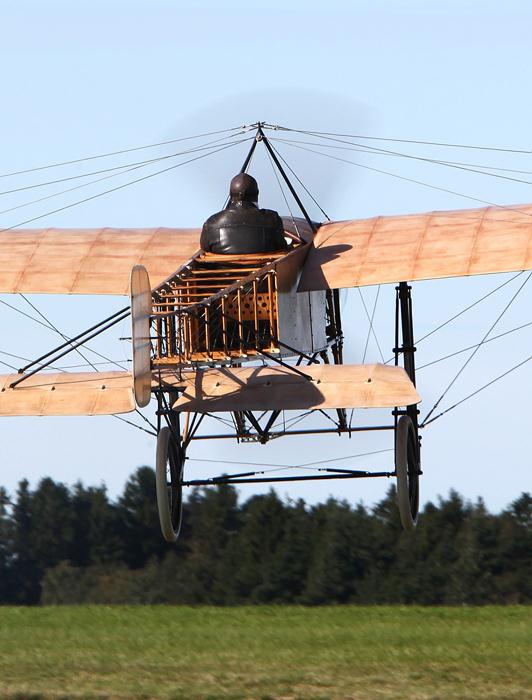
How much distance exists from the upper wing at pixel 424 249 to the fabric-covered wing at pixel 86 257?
168 centimetres

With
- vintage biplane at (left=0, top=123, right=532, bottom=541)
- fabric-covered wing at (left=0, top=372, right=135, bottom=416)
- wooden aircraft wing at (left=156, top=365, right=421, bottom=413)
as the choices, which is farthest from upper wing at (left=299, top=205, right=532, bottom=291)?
fabric-covered wing at (left=0, top=372, right=135, bottom=416)

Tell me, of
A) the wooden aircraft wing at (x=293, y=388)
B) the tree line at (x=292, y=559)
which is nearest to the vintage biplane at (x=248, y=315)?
the wooden aircraft wing at (x=293, y=388)

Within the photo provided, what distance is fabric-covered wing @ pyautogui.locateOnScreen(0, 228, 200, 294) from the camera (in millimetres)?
17844

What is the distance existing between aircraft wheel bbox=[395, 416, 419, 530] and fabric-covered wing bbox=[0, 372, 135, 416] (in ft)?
9.43

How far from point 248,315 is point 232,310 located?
0.54 ft

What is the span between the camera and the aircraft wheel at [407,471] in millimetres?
15623

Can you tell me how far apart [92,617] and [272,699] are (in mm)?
6922

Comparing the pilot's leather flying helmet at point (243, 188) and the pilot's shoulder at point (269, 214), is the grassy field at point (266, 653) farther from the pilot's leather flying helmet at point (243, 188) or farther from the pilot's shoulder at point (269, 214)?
the pilot's leather flying helmet at point (243, 188)

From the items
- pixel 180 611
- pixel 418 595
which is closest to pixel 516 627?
pixel 180 611

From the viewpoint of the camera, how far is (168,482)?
15.1 m

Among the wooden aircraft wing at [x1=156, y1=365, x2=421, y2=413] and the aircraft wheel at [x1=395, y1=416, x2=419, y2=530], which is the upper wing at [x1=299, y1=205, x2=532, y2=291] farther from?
the wooden aircraft wing at [x1=156, y1=365, x2=421, y2=413]

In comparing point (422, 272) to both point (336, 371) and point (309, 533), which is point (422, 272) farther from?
point (309, 533)

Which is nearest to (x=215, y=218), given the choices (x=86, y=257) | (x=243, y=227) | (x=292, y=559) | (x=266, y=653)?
(x=243, y=227)

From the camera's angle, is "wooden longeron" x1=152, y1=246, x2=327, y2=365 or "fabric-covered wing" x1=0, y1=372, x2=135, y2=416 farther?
"wooden longeron" x1=152, y1=246, x2=327, y2=365
